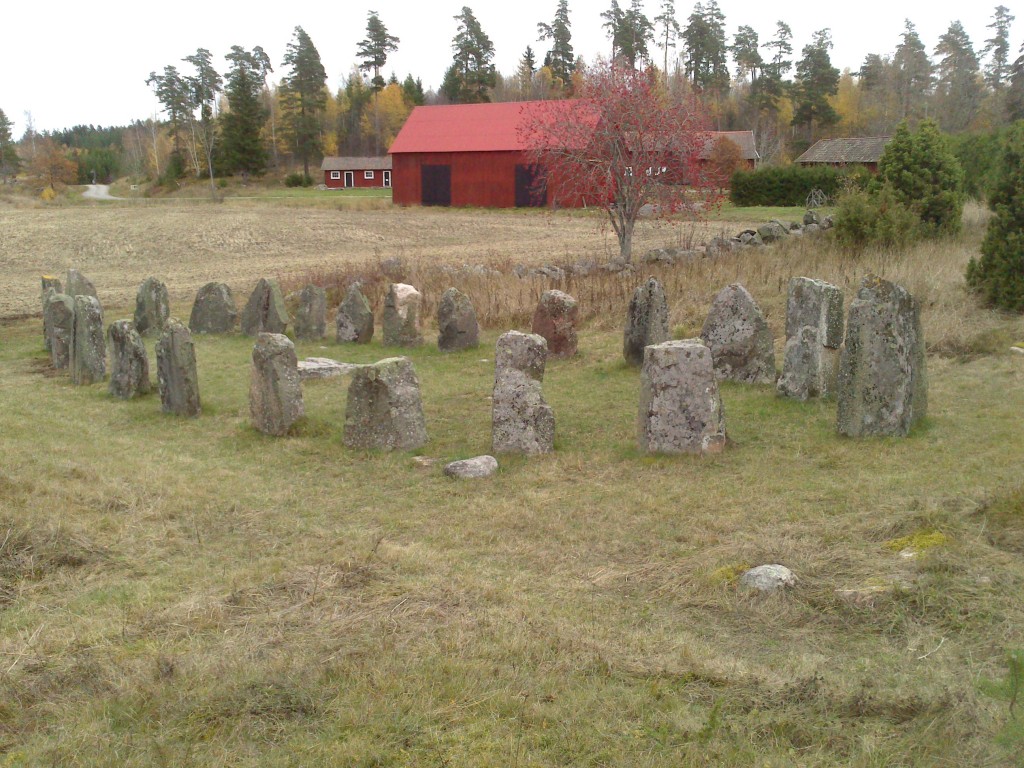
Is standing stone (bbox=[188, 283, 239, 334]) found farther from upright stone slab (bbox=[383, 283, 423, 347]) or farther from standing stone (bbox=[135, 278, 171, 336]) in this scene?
upright stone slab (bbox=[383, 283, 423, 347])

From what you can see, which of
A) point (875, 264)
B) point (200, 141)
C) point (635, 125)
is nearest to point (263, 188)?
point (200, 141)

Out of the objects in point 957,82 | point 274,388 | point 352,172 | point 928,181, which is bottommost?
point 274,388


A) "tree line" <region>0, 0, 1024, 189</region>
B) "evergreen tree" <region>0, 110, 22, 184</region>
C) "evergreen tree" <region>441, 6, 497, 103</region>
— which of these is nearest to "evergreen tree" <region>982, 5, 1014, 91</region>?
"tree line" <region>0, 0, 1024, 189</region>

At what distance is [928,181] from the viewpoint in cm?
2083

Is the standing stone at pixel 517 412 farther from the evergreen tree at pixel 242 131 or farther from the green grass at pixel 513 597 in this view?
the evergreen tree at pixel 242 131

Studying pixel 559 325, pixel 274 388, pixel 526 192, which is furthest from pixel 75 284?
pixel 526 192

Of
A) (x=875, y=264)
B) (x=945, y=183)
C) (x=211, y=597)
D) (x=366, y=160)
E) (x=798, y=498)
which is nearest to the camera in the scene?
(x=211, y=597)

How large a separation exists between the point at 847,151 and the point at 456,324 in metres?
41.4

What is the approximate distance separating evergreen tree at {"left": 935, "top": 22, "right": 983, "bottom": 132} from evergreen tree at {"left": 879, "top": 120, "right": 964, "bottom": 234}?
4887 cm

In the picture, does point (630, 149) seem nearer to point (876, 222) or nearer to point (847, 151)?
point (876, 222)

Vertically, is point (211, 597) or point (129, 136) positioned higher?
point (129, 136)

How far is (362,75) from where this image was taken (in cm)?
9700

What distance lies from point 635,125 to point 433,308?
24.1 ft

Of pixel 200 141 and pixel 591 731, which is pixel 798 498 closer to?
pixel 591 731
